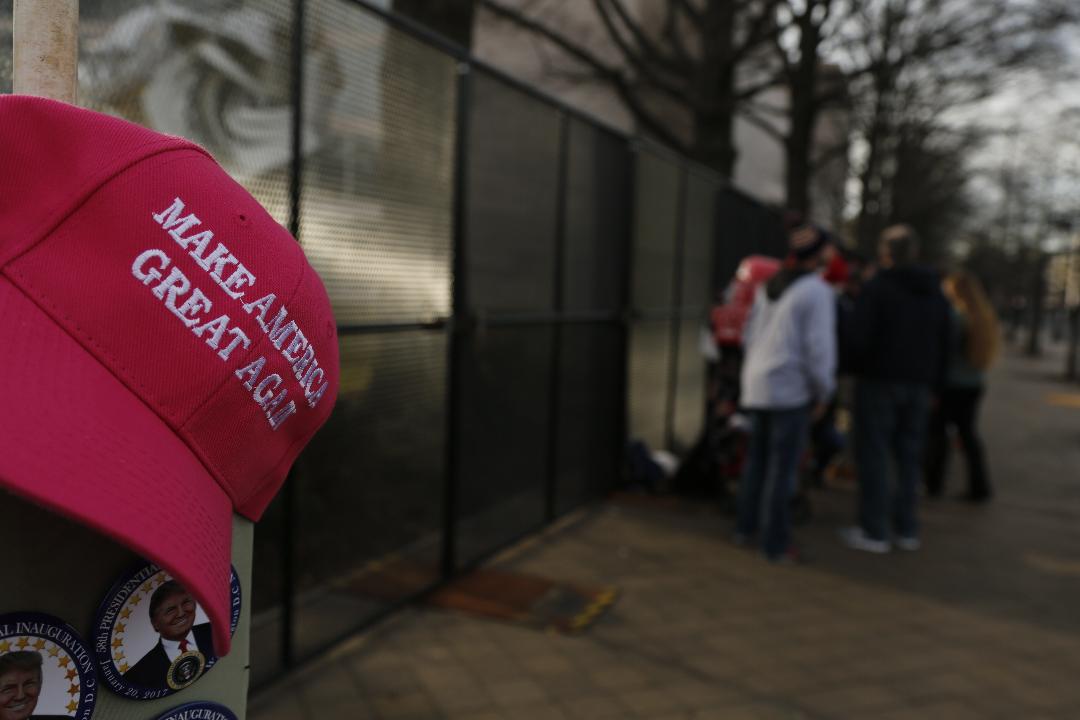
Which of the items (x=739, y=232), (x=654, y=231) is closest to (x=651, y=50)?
(x=739, y=232)

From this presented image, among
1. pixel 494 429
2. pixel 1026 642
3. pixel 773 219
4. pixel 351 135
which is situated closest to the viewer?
pixel 351 135

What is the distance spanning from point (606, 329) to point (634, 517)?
134 centimetres

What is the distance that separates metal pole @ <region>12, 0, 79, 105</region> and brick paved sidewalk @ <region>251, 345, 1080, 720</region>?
2593 mm

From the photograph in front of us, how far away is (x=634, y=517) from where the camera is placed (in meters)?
6.29

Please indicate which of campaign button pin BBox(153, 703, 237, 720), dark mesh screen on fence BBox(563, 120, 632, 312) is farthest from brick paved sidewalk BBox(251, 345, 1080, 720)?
campaign button pin BBox(153, 703, 237, 720)

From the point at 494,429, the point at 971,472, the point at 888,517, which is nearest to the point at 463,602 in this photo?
the point at 494,429

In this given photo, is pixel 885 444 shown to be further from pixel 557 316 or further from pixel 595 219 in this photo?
pixel 595 219

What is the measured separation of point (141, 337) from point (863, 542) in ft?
18.7

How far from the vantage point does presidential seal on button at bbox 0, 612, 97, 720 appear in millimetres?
959

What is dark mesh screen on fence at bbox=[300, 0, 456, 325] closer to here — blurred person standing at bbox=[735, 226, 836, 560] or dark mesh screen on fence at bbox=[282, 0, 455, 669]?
dark mesh screen on fence at bbox=[282, 0, 455, 669]

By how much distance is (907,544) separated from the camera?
6.02 m

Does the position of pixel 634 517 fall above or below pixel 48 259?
below

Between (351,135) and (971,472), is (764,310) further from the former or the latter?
(971,472)

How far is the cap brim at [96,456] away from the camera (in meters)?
0.82
